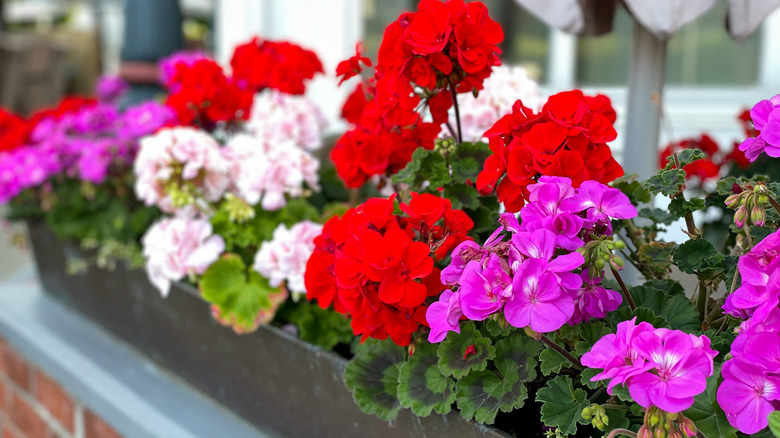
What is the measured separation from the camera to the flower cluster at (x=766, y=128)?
1.80ft

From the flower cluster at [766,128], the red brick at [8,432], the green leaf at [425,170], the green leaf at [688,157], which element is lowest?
the red brick at [8,432]

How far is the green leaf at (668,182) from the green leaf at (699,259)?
0.06 m

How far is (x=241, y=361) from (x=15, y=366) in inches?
35.1

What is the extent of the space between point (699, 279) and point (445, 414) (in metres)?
0.28

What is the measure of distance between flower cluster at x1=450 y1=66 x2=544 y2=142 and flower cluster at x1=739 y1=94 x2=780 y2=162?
462 millimetres

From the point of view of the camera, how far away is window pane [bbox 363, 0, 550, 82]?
2.78m

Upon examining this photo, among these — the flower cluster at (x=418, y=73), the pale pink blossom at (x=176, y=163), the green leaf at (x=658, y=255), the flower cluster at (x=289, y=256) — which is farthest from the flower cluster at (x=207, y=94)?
the green leaf at (x=658, y=255)

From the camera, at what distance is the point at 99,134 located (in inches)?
66.3

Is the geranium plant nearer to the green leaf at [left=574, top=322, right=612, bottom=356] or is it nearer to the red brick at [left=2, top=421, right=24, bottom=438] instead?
the green leaf at [left=574, top=322, right=612, bottom=356]

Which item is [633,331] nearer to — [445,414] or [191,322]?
[445,414]

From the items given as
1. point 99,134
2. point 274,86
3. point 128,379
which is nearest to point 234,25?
point 99,134

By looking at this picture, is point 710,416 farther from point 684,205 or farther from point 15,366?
point 15,366

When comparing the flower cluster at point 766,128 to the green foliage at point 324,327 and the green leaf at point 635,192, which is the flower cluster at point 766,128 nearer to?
the green leaf at point 635,192

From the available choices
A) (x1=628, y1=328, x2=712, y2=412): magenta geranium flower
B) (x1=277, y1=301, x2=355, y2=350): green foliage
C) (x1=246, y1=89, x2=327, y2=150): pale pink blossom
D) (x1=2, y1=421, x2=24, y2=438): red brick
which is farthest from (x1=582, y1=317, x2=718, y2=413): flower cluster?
(x1=2, y1=421, x2=24, y2=438): red brick
